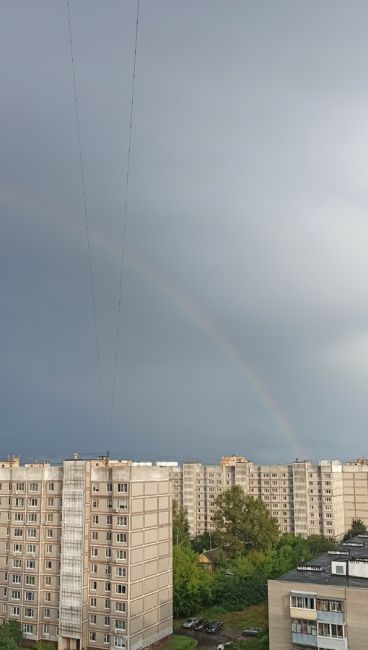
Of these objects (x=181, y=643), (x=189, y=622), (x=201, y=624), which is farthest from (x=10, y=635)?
(x=201, y=624)

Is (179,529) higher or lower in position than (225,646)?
higher

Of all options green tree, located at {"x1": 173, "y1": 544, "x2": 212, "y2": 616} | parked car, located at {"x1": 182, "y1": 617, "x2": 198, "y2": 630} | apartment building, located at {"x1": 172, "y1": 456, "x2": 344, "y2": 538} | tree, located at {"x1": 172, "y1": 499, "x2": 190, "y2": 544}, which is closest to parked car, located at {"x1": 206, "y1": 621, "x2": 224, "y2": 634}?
parked car, located at {"x1": 182, "y1": 617, "x2": 198, "y2": 630}

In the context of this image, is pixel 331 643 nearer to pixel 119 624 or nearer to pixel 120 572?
pixel 120 572

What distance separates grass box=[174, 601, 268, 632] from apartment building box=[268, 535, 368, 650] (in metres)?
21.8

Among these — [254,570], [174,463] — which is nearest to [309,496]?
[174,463]

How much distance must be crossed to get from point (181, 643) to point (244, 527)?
34.2 m

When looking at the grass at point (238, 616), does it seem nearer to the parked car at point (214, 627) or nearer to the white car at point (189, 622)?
the white car at point (189, 622)

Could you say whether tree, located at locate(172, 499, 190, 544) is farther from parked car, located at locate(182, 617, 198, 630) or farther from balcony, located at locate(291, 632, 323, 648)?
balcony, located at locate(291, 632, 323, 648)

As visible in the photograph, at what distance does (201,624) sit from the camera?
55188 millimetres

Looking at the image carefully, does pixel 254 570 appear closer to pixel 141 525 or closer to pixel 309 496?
pixel 141 525

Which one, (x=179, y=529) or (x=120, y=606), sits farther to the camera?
(x=179, y=529)

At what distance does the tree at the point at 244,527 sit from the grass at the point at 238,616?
69.6 ft

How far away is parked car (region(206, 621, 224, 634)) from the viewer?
53.5 metres

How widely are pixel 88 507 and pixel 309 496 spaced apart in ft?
203
